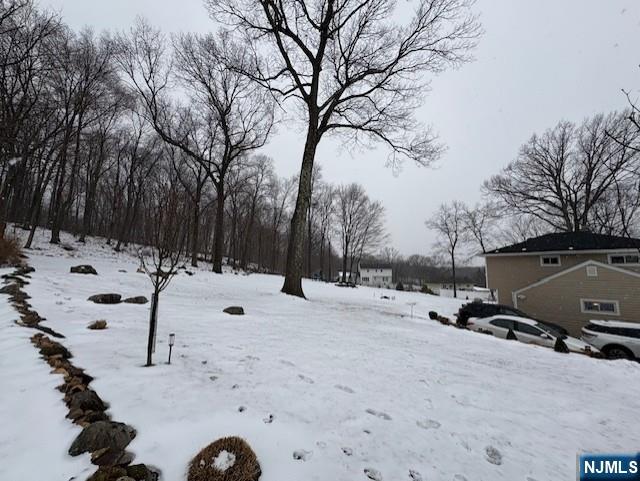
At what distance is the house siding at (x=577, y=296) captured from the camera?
520 inches

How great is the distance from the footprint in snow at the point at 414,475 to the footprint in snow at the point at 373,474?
0.75 feet

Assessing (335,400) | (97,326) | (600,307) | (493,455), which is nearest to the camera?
(493,455)

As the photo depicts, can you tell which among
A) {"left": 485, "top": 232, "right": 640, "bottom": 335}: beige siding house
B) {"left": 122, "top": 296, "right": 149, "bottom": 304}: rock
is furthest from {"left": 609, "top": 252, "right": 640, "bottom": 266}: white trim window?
{"left": 122, "top": 296, "right": 149, "bottom": 304}: rock

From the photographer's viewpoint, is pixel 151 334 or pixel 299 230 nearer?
pixel 151 334

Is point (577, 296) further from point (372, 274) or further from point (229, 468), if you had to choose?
point (372, 274)

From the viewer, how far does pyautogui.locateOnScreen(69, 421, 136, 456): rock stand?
1.62 m

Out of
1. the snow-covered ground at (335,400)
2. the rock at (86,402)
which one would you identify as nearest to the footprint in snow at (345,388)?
the snow-covered ground at (335,400)

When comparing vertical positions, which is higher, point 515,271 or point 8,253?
point 515,271

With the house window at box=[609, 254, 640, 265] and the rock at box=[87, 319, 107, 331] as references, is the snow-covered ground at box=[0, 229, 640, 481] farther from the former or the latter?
the house window at box=[609, 254, 640, 265]

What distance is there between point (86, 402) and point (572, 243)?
78.5 ft

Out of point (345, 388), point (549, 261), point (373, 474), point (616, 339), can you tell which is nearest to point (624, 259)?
point (549, 261)

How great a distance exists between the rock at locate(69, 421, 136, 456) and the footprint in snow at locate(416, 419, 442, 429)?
2.31 metres

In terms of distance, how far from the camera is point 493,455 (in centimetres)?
212

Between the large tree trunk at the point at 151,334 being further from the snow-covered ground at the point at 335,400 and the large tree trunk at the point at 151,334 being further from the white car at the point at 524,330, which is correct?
the white car at the point at 524,330
